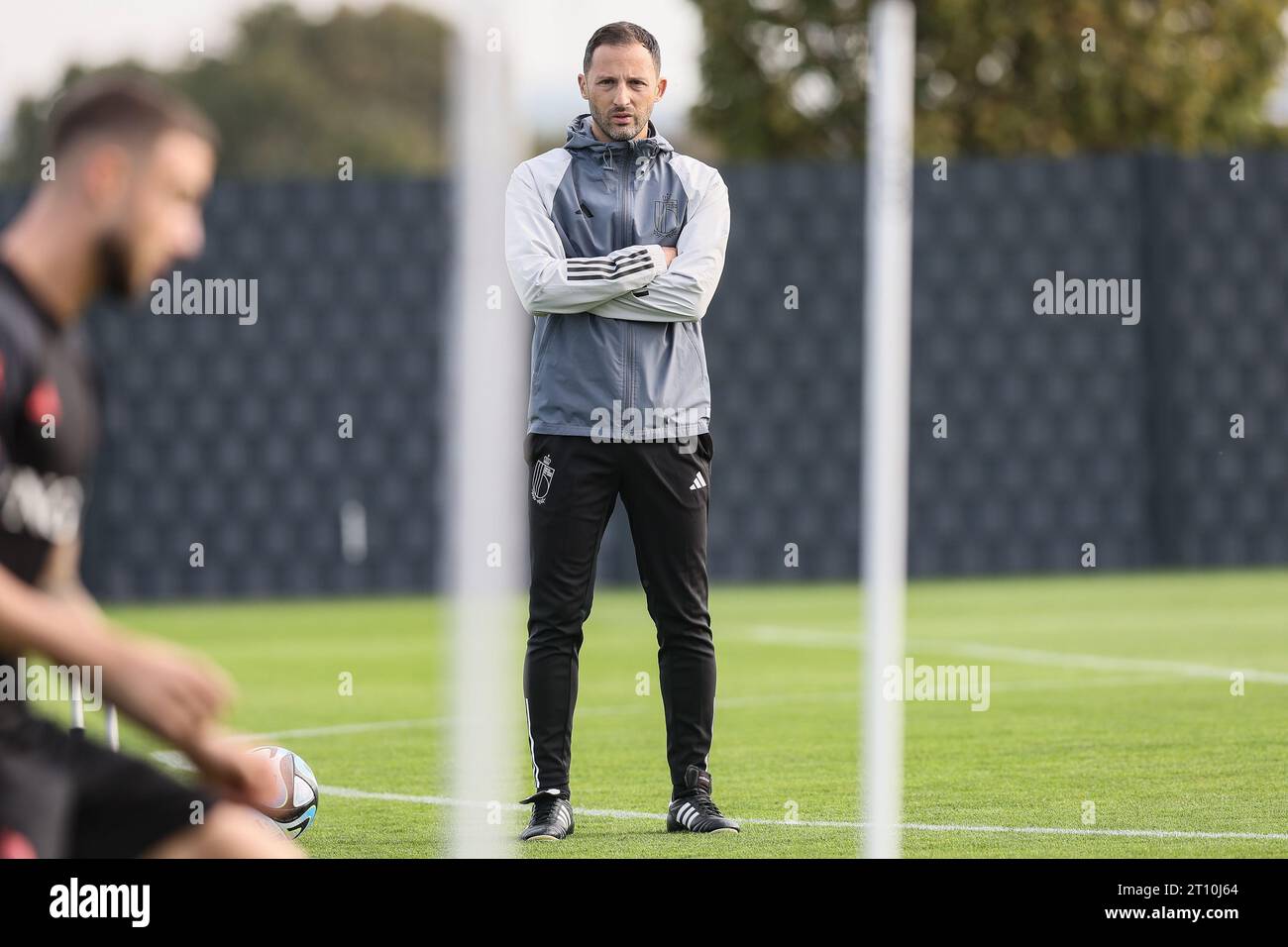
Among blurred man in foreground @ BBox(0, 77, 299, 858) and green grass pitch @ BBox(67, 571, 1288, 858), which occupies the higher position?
blurred man in foreground @ BBox(0, 77, 299, 858)

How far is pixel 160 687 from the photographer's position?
305 cm

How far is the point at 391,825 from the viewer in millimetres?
6219

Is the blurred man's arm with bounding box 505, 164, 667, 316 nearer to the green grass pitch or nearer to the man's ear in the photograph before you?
the green grass pitch

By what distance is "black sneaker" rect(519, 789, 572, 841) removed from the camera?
18.8ft

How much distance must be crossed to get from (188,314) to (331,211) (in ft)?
4.69

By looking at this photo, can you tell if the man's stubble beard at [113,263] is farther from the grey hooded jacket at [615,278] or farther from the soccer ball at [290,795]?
the soccer ball at [290,795]

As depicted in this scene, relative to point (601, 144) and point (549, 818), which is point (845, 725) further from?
point (601, 144)

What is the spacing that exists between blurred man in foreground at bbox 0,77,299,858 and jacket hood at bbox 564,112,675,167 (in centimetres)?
259

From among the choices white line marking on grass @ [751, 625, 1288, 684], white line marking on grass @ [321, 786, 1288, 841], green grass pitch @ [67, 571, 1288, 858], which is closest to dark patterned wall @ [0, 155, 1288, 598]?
green grass pitch @ [67, 571, 1288, 858]

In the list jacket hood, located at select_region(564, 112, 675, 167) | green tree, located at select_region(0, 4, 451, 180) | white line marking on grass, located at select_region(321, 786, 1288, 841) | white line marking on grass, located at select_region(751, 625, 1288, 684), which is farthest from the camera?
green tree, located at select_region(0, 4, 451, 180)
